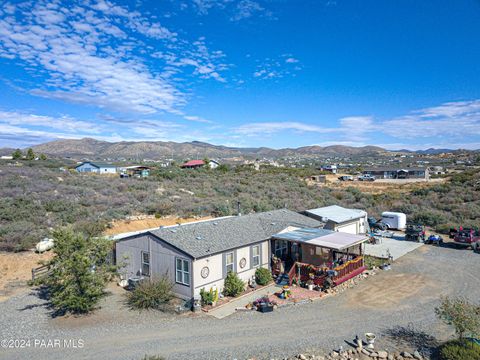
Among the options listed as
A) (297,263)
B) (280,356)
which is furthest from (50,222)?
(280,356)

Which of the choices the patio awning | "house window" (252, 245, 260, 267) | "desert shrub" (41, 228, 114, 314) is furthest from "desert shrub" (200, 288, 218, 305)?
the patio awning

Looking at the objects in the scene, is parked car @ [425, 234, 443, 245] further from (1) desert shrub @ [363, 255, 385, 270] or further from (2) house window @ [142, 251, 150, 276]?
(2) house window @ [142, 251, 150, 276]

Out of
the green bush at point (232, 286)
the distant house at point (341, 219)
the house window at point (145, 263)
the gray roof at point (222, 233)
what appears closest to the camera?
the gray roof at point (222, 233)

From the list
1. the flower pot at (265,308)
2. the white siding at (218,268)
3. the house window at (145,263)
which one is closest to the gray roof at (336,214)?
the white siding at (218,268)

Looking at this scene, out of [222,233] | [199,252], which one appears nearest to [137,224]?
[222,233]

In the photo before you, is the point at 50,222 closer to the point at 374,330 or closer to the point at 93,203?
the point at 93,203

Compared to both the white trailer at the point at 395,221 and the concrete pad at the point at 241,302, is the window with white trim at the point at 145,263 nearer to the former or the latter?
the concrete pad at the point at 241,302
